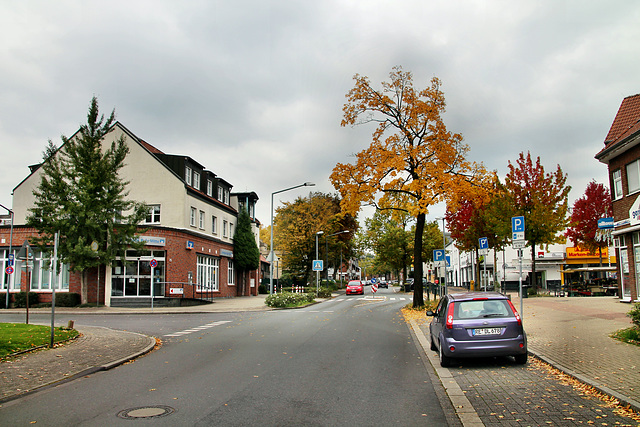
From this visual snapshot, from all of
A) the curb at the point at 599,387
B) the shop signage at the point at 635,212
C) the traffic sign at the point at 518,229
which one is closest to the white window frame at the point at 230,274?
the shop signage at the point at 635,212

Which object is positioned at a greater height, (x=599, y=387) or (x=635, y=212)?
(x=635, y=212)

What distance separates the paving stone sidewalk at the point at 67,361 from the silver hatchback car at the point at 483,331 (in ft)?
22.1

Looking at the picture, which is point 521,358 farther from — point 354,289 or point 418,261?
point 354,289

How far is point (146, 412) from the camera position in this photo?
6785 mm

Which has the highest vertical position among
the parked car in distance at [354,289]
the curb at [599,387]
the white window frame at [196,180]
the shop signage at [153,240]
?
the white window frame at [196,180]

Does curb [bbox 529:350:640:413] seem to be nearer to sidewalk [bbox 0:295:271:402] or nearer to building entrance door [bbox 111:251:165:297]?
sidewalk [bbox 0:295:271:402]

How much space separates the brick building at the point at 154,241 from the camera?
3316 centimetres

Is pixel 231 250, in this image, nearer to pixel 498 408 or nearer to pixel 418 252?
pixel 418 252

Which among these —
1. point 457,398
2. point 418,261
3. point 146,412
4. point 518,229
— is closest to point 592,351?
point 518,229

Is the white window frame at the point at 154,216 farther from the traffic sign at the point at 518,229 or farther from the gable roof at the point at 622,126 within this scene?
the gable roof at the point at 622,126

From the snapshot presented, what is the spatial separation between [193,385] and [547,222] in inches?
1297

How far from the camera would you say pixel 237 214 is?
49.1 metres

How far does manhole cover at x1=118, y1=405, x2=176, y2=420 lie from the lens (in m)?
6.57

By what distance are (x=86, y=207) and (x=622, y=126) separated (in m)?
28.9
